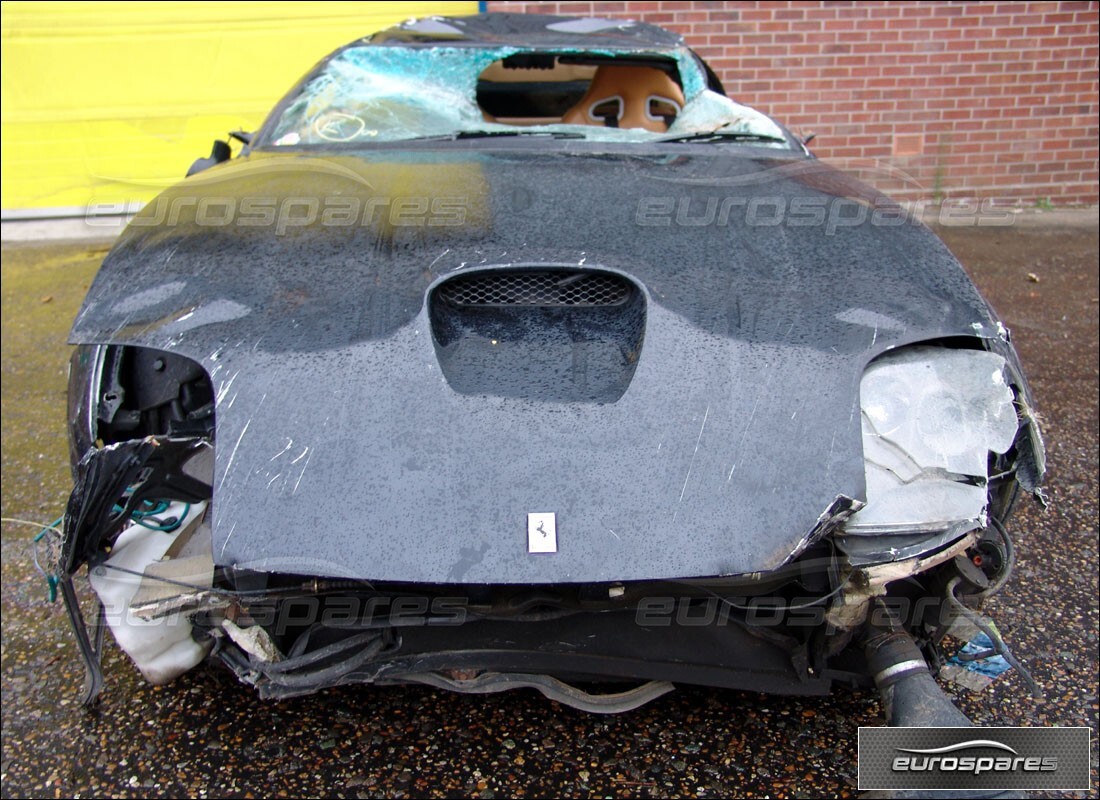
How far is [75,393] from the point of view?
2.28 metres

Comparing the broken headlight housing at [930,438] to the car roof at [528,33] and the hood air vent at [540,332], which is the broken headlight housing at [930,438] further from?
the car roof at [528,33]

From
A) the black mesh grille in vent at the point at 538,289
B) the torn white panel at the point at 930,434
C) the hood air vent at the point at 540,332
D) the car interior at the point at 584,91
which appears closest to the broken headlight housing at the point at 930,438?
the torn white panel at the point at 930,434

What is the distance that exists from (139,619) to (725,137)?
7.64ft

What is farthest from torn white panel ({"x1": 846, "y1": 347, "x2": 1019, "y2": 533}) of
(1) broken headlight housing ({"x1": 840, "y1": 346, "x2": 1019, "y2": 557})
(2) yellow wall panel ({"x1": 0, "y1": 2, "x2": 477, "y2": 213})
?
(2) yellow wall panel ({"x1": 0, "y1": 2, "x2": 477, "y2": 213})

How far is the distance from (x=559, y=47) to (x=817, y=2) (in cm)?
384

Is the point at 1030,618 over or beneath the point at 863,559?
beneath

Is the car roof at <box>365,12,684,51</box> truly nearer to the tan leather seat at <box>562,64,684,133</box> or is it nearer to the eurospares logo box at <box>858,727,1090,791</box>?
the tan leather seat at <box>562,64,684,133</box>

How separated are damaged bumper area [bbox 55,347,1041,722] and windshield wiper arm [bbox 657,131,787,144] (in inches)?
57.0

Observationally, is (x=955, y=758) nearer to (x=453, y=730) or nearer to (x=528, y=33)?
(x=453, y=730)

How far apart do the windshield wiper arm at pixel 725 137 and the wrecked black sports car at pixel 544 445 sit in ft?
2.37

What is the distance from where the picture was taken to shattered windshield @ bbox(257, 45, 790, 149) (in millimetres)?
3242

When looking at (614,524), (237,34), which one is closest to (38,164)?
(237,34)

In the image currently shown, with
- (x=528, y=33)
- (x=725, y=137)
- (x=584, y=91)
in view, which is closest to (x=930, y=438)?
(x=725, y=137)

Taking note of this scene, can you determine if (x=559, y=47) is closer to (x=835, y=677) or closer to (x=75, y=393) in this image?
(x=75, y=393)
